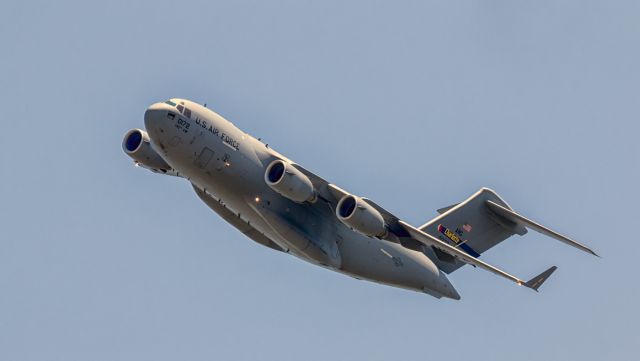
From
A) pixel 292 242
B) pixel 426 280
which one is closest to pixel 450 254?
pixel 426 280

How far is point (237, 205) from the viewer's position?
30.5m

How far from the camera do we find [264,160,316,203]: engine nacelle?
1177 inches

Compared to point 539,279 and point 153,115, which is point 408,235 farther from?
point 153,115

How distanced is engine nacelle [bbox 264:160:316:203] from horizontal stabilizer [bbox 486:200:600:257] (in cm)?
771

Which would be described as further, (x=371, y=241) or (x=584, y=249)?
(x=371, y=241)

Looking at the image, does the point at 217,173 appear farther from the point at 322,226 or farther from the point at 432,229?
the point at 432,229

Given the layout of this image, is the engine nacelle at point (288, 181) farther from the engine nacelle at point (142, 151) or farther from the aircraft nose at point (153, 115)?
the engine nacelle at point (142, 151)

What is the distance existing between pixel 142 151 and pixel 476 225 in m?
11.8

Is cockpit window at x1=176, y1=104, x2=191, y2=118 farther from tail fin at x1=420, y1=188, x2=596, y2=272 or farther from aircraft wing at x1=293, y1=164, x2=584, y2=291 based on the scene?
tail fin at x1=420, y1=188, x2=596, y2=272

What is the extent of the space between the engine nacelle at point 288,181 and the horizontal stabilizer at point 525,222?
7.71 m

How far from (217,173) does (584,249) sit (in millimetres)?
10714

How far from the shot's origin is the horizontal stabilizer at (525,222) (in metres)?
31.3

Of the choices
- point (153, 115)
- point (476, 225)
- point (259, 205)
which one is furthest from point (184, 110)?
→ point (476, 225)

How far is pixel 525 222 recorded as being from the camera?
1367 inches
